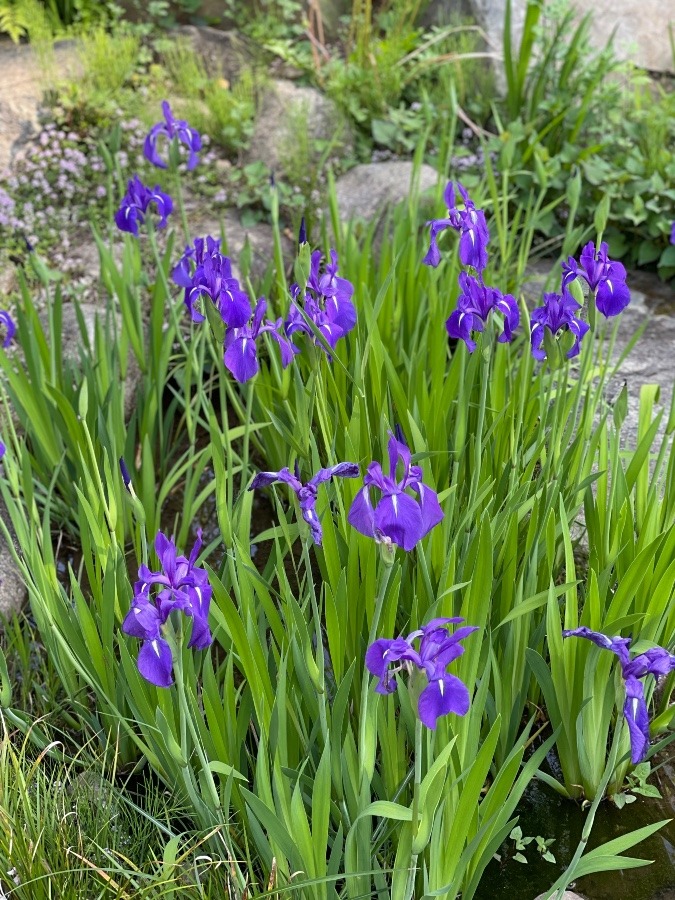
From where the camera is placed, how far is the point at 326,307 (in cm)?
171

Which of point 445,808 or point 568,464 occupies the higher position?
point 568,464

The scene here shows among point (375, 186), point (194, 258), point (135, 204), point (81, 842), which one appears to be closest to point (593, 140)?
point (375, 186)

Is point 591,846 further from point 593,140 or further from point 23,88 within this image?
point 23,88

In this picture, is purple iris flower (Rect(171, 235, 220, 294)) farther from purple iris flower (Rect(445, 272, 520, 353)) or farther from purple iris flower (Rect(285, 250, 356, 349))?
purple iris flower (Rect(445, 272, 520, 353))

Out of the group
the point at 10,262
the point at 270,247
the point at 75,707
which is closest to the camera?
the point at 75,707

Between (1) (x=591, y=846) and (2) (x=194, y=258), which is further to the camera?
(2) (x=194, y=258)

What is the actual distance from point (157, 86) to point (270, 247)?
5.03ft

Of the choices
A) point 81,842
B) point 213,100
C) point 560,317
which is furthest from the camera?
point 213,100

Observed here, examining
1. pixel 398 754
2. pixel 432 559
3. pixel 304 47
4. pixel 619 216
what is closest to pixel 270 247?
pixel 619 216

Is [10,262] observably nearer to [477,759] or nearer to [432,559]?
[432,559]

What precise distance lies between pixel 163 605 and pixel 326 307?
30.0 inches

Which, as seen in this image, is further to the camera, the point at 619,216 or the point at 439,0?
the point at 439,0

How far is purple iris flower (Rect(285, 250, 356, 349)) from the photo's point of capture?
65.6 inches

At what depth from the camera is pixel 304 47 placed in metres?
4.97
